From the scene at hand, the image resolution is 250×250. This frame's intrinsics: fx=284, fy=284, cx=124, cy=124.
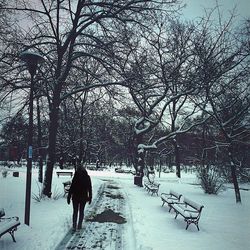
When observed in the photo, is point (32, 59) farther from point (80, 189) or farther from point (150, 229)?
point (150, 229)

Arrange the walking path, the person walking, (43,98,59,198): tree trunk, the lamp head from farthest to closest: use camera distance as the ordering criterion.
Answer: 1. (43,98,59,198): tree trunk
2. the lamp head
3. the person walking
4. the walking path

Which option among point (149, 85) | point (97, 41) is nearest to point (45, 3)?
point (97, 41)

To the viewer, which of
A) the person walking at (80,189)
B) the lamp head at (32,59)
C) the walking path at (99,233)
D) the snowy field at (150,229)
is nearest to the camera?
the walking path at (99,233)

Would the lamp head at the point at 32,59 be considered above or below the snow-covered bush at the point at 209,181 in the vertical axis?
above

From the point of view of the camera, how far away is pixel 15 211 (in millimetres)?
10430

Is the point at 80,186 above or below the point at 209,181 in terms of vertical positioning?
above

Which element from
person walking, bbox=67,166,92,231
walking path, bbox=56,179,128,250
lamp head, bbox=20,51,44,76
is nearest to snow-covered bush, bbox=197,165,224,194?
walking path, bbox=56,179,128,250

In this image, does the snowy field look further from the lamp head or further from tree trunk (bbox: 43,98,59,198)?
the lamp head

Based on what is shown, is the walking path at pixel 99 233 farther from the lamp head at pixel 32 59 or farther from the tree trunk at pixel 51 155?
the lamp head at pixel 32 59

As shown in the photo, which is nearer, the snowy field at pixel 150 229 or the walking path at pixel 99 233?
the walking path at pixel 99 233

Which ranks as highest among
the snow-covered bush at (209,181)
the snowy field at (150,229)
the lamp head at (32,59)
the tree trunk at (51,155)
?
the lamp head at (32,59)

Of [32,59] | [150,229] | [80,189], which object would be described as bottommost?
[150,229]

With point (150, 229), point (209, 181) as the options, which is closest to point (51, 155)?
point (150, 229)

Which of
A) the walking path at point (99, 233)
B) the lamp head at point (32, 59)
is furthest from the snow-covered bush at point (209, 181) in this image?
the lamp head at point (32, 59)
